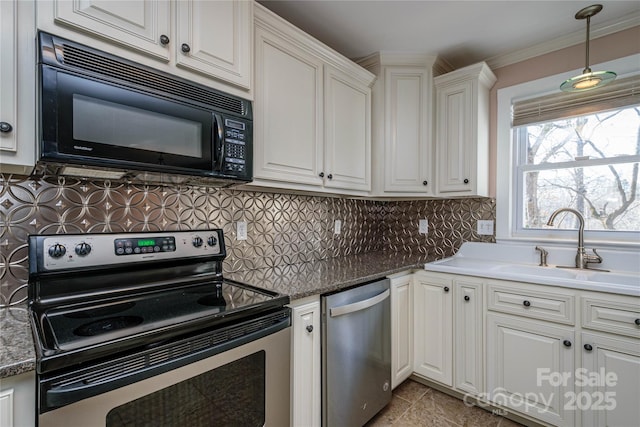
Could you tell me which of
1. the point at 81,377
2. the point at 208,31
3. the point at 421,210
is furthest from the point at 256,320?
the point at 421,210

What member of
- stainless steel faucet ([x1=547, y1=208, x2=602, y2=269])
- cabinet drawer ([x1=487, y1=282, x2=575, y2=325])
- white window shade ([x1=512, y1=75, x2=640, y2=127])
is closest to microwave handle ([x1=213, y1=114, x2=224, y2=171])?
cabinet drawer ([x1=487, y1=282, x2=575, y2=325])

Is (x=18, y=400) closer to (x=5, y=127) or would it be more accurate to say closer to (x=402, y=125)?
(x=5, y=127)

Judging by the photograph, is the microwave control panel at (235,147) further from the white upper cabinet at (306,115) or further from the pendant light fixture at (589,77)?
the pendant light fixture at (589,77)

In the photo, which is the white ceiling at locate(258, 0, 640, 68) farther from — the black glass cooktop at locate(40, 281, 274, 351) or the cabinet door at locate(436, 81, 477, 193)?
the black glass cooktop at locate(40, 281, 274, 351)

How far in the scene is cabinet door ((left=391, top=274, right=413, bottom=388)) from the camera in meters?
1.92

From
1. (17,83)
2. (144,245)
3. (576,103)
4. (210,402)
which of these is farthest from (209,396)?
(576,103)

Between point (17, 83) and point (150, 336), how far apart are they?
2.75 feet

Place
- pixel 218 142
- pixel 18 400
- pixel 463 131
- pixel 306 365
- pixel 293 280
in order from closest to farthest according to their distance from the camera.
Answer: pixel 18 400 < pixel 218 142 < pixel 306 365 < pixel 293 280 < pixel 463 131

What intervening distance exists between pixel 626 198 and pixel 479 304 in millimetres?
1159

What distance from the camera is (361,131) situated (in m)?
2.19

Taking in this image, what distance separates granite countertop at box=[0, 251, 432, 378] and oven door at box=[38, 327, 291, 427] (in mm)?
154

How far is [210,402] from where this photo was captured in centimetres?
98

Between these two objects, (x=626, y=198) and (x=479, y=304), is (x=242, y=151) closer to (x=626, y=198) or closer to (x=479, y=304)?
(x=479, y=304)

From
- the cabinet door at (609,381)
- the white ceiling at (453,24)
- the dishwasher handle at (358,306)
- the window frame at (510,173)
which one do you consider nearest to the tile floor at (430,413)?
the cabinet door at (609,381)
